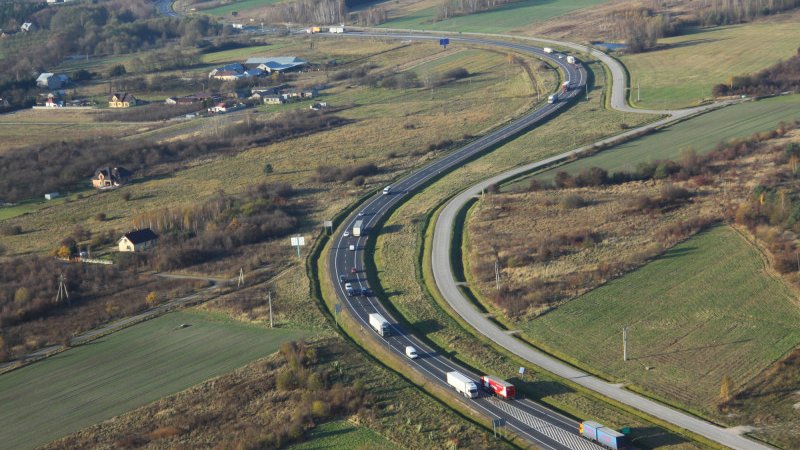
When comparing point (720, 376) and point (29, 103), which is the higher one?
point (29, 103)

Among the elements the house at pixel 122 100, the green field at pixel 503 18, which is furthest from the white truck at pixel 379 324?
the green field at pixel 503 18

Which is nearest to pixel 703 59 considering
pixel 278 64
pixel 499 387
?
pixel 278 64

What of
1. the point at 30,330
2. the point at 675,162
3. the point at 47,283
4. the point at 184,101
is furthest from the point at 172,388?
the point at 184,101

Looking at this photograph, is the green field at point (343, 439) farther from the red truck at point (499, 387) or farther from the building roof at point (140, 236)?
the building roof at point (140, 236)

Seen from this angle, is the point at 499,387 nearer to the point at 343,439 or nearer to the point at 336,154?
the point at 343,439

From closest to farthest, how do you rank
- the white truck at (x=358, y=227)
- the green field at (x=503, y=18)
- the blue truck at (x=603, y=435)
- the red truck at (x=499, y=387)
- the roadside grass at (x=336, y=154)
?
the blue truck at (x=603, y=435) < the red truck at (x=499, y=387) < the white truck at (x=358, y=227) < the roadside grass at (x=336, y=154) < the green field at (x=503, y=18)

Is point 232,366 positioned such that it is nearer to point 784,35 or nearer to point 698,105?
point 698,105

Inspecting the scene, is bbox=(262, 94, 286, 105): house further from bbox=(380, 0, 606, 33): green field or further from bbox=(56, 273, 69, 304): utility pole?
bbox=(56, 273, 69, 304): utility pole
